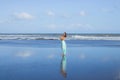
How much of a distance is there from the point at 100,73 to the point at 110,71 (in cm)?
68

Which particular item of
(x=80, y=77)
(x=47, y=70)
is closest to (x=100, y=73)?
(x=80, y=77)

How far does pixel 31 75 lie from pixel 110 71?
3.07 metres

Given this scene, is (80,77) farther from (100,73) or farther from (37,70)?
(37,70)

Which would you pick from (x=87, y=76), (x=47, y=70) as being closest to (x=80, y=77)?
(x=87, y=76)

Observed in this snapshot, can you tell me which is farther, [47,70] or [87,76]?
[47,70]

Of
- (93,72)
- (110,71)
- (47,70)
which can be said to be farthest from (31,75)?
(110,71)

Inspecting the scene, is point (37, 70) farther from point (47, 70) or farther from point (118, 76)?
point (118, 76)

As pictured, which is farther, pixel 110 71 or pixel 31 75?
pixel 110 71

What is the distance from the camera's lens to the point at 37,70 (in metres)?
12.1

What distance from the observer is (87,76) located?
1065 cm

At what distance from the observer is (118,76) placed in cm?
1062

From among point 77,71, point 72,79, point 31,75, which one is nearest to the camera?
point 72,79

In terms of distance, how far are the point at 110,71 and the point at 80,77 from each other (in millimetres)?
1829

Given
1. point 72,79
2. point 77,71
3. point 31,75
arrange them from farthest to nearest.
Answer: point 77,71 < point 31,75 < point 72,79
